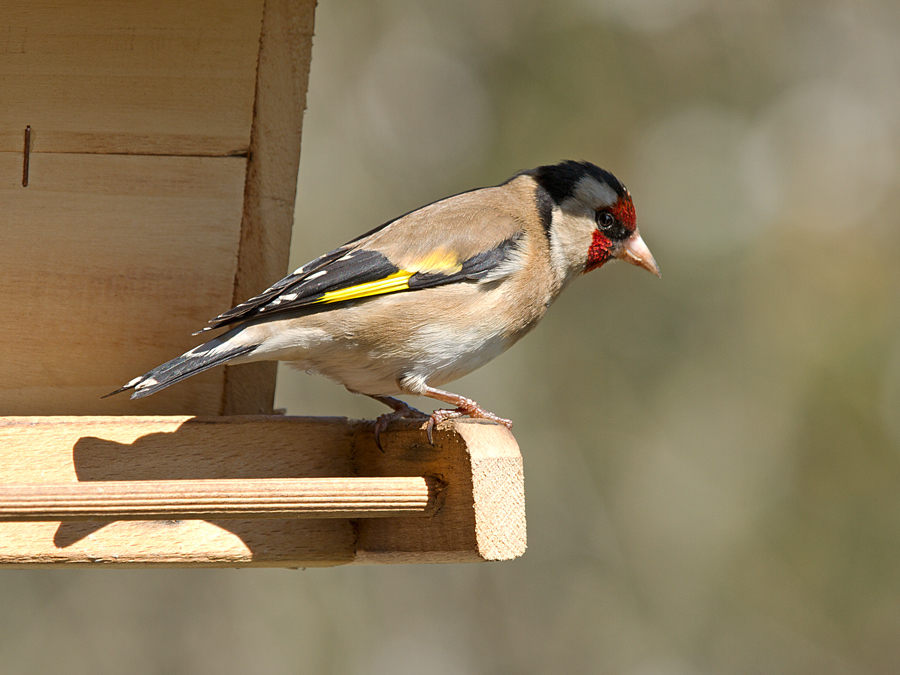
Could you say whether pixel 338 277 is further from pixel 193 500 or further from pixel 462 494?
A: pixel 193 500

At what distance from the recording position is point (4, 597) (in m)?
5.05

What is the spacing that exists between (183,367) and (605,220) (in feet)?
4.98

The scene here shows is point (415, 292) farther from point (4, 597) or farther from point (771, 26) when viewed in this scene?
point (771, 26)

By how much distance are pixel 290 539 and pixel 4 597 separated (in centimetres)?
351

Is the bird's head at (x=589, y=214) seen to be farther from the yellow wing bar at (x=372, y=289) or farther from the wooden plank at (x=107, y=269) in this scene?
the wooden plank at (x=107, y=269)

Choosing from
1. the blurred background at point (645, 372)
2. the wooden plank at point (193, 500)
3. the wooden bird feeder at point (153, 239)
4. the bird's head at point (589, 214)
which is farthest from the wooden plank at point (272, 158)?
the blurred background at point (645, 372)

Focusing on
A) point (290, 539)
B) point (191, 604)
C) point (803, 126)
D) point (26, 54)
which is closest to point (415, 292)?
point (290, 539)

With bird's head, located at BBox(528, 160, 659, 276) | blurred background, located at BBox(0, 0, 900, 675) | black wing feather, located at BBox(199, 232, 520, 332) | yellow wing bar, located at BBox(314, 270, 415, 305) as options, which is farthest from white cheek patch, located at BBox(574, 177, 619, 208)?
blurred background, located at BBox(0, 0, 900, 675)

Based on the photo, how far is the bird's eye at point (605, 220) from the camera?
3078mm

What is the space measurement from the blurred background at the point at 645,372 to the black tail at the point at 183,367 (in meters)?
2.89

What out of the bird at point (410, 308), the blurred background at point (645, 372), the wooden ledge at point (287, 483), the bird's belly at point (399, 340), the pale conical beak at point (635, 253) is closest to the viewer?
the wooden ledge at point (287, 483)

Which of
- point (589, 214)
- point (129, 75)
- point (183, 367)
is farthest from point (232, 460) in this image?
point (589, 214)

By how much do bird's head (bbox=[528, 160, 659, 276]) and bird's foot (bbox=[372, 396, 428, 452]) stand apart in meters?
0.70

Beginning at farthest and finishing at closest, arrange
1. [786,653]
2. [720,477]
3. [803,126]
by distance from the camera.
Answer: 1. [803,126]
2. [720,477]
3. [786,653]
